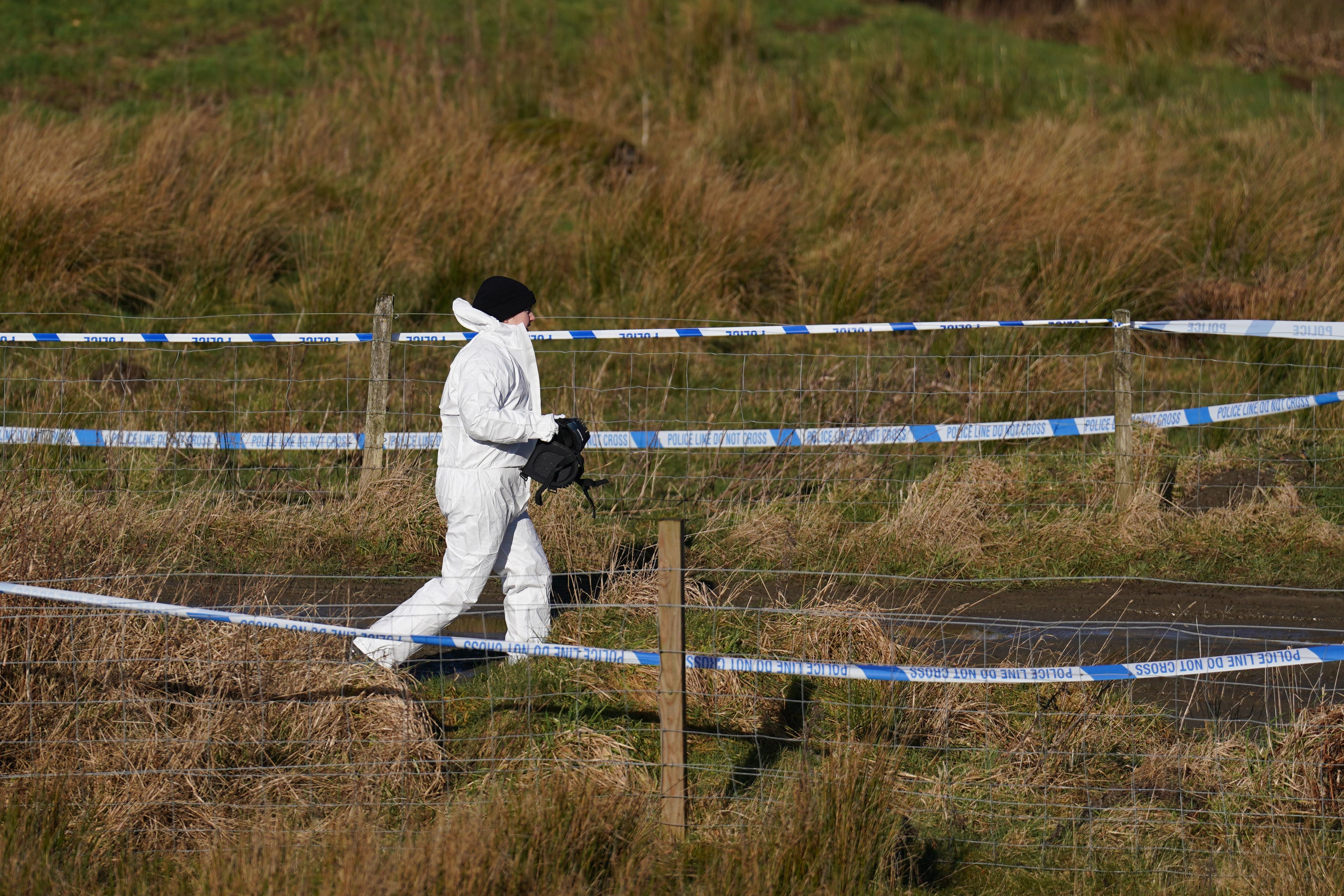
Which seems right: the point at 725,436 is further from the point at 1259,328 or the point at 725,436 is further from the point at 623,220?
the point at 1259,328

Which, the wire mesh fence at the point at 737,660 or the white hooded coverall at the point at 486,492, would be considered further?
the white hooded coverall at the point at 486,492

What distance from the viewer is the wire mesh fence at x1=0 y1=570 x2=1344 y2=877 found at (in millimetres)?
4766

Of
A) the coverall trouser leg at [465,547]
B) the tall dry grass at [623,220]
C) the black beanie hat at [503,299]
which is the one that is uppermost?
the tall dry grass at [623,220]

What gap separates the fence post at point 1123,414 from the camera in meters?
8.32

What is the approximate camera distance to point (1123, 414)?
8.35 m

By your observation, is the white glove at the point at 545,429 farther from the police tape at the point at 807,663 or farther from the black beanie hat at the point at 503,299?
the police tape at the point at 807,663

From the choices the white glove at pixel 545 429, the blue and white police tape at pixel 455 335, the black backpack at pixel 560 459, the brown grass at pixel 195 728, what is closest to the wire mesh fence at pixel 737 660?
the brown grass at pixel 195 728

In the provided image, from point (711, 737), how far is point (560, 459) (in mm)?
1364

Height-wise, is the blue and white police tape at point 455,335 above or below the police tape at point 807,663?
above

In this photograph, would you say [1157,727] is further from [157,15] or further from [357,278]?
[157,15]

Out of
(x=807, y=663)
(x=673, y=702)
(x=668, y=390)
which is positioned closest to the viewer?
(x=673, y=702)

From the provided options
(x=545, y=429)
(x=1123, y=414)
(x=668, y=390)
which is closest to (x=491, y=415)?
(x=545, y=429)

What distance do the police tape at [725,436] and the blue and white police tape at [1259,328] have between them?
48cm

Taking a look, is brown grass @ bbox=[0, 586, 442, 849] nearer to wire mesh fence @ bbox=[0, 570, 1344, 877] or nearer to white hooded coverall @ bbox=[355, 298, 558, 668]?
wire mesh fence @ bbox=[0, 570, 1344, 877]
